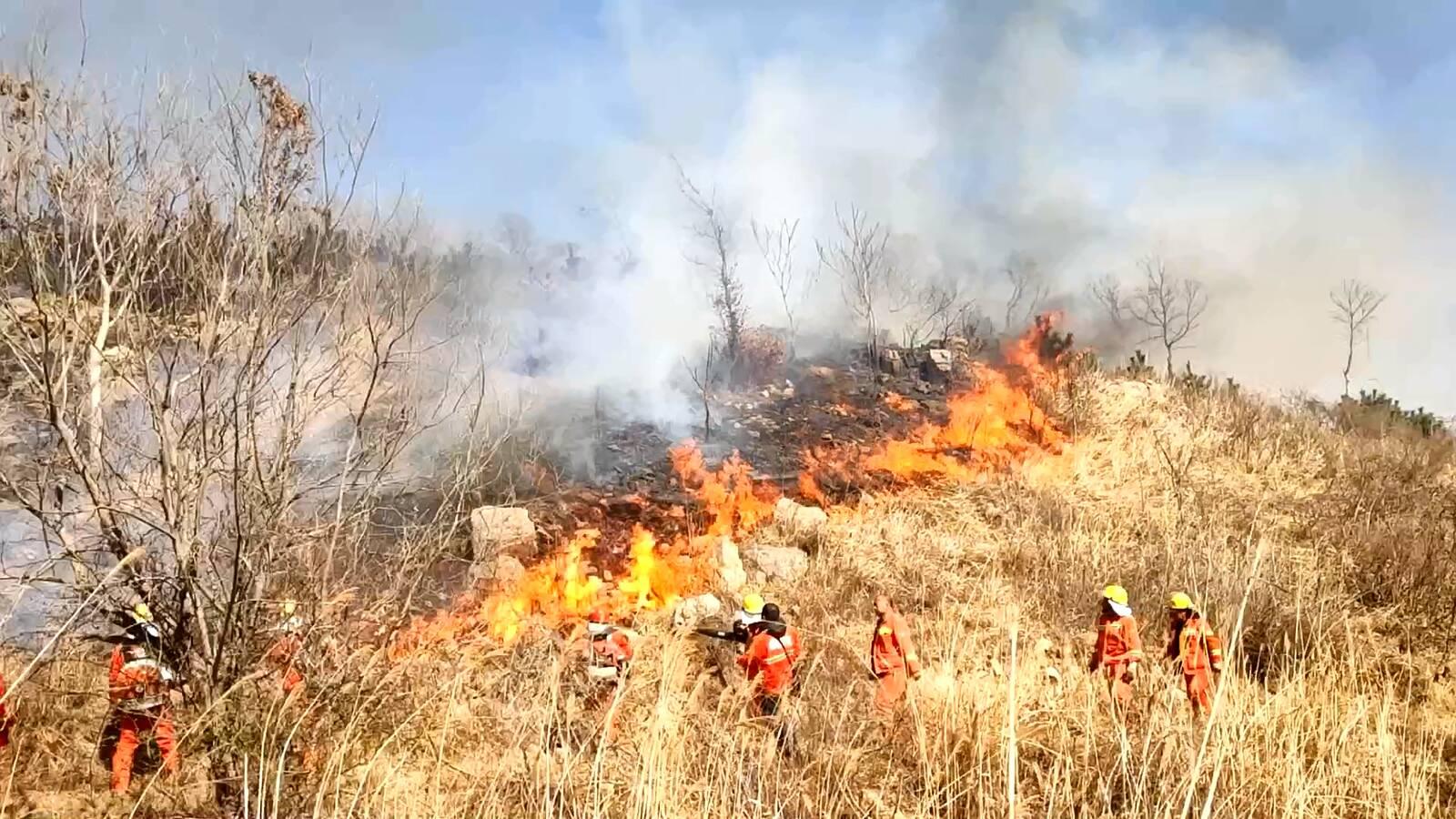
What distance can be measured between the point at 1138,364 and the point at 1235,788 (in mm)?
19002

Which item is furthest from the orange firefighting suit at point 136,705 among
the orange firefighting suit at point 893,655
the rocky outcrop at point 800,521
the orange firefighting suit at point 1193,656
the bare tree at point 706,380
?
the bare tree at point 706,380

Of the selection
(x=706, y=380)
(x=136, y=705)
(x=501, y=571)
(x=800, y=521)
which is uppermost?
(x=706, y=380)

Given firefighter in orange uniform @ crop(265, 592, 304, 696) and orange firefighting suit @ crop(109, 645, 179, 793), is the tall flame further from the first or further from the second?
firefighter in orange uniform @ crop(265, 592, 304, 696)

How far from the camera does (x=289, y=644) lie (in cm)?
472

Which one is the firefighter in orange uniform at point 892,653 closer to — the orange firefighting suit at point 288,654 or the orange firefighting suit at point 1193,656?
the orange firefighting suit at point 1193,656

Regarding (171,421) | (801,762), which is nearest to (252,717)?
(171,421)

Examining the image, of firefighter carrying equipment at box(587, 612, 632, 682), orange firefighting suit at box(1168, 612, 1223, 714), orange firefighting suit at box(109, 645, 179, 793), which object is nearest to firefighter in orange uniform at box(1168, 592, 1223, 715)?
orange firefighting suit at box(1168, 612, 1223, 714)

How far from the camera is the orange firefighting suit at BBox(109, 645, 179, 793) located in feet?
15.1

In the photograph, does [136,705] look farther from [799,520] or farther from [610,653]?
[799,520]

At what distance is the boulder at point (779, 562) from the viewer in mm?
11117

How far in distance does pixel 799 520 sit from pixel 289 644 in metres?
8.42

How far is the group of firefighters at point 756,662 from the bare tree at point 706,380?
8.07 metres

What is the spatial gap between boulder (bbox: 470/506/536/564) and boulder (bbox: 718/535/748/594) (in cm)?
241

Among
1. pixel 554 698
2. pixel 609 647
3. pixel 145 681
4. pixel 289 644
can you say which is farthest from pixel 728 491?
pixel 554 698
